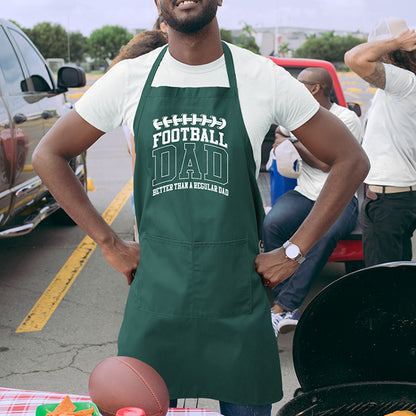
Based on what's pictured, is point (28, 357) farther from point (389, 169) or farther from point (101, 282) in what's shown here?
point (389, 169)

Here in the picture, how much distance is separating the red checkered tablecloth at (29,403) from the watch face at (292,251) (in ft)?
1.89

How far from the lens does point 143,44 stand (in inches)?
174

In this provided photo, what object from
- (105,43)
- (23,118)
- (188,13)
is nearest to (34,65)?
(23,118)

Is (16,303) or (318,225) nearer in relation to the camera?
(318,225)

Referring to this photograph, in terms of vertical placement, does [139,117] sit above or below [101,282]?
above

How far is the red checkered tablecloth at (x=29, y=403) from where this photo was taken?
70.6 inches

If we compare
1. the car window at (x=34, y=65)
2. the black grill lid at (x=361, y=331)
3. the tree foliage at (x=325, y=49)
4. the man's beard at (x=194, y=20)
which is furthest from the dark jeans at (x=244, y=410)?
the tree foliage at (x=325, y=49)

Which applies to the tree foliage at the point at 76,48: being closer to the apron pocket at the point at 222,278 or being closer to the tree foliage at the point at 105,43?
the tree foliage at the point at 105,43

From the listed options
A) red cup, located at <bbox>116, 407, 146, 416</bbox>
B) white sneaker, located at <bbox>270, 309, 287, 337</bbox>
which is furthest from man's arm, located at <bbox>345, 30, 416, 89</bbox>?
red cup, located at <bbox>116, 407, 146, 416</bbox>

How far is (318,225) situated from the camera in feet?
6.82

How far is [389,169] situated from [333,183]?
70.2 inches

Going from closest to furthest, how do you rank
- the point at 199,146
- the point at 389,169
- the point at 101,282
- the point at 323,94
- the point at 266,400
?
1. the point at 199,146
2. the point at 266,400
3. the point at 389,169
4. the point at 323,94
5. the point at 101,282

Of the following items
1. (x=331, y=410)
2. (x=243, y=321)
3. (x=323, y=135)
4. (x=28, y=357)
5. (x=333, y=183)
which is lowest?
(x=28, y=357)

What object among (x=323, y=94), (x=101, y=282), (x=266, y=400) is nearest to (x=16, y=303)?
(x=101, y=282)
